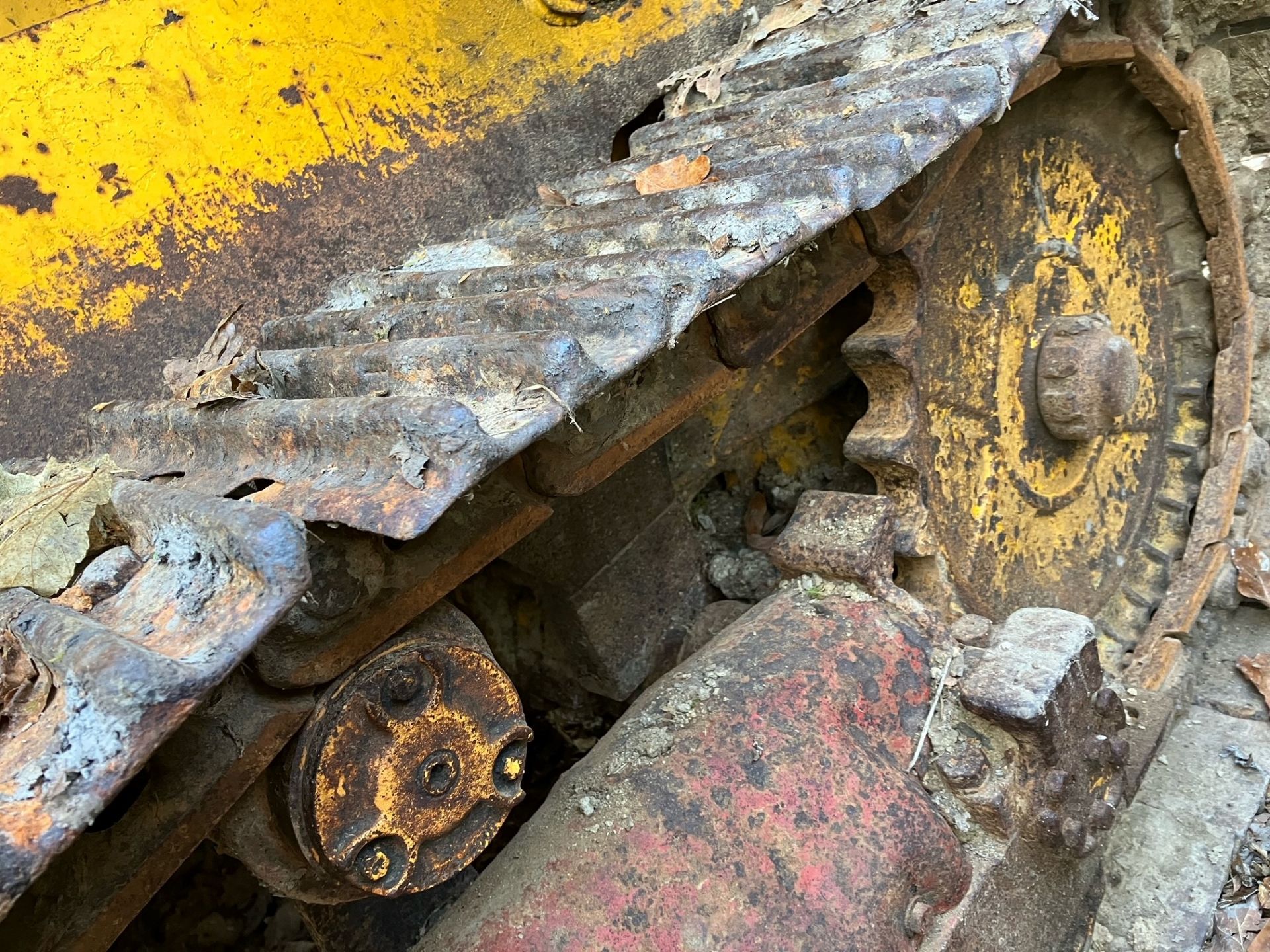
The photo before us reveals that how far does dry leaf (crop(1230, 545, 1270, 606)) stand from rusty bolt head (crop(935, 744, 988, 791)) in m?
1.61

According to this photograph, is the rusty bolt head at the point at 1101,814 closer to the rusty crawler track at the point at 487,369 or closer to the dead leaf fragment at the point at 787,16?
the rusty crawler track at the point at 487,369

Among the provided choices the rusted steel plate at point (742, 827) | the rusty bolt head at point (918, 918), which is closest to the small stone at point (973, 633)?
the rusted steel plate at point (742, 827)

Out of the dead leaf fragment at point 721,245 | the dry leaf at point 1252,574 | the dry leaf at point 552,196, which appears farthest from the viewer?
the dry leaf at point 1252,574

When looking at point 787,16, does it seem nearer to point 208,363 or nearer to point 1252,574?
point 208,363

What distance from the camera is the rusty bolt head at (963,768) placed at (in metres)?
1.42

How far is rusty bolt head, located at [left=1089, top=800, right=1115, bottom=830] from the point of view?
155 centimetres

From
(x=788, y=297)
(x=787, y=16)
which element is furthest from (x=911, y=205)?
(x=787, y=16)

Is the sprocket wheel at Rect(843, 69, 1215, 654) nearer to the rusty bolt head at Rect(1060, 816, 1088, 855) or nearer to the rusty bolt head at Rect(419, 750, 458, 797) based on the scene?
the rusty bolt head at Rect(1060, 816, 1088, 855)

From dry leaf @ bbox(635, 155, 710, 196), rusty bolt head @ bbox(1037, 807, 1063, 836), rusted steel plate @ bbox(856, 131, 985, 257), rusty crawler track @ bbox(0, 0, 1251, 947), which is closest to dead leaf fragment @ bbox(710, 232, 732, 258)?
rusty crawler track @ bbox(0, 0, 1251, 947)

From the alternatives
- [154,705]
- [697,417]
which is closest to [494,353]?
[154,705]

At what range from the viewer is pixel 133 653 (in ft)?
2.26

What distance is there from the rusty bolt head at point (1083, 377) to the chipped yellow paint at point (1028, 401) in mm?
44

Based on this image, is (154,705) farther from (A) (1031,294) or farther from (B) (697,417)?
(A) (1031,294)

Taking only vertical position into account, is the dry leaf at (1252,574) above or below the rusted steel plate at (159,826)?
below
